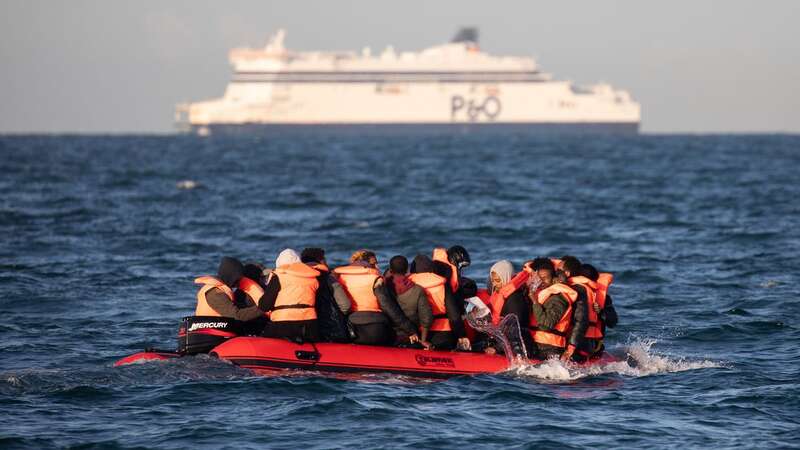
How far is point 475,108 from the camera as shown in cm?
14038

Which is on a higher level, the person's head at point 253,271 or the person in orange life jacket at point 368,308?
the person's head at point 253,271

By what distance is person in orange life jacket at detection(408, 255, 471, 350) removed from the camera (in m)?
12.6

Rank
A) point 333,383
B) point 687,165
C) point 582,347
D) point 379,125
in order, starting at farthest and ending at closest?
1. point 379,125
2. point 687,165
3. point 582,347
4. point 333,383

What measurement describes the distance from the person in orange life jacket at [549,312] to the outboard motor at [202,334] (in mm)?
3382

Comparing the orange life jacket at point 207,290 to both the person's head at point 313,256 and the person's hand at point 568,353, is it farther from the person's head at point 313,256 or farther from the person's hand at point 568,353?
the person's hand at point 568,353

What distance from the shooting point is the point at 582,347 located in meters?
12.8

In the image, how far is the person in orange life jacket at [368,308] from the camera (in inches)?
490

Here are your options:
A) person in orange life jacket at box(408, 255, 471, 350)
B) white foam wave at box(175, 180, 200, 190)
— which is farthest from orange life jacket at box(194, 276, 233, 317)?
white foam wave at box(175, 180, 200, 190)

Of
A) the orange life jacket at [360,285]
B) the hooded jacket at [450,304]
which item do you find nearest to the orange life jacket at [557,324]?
the hooded jacket at [450,304]

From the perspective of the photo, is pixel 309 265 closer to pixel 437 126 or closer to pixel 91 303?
pixel 91 303

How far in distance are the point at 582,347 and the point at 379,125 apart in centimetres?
12569

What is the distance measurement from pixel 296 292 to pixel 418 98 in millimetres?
127567

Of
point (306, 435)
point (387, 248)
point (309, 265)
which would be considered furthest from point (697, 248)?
point (306, 435)

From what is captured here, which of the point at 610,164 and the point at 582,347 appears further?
the point at 610,164
